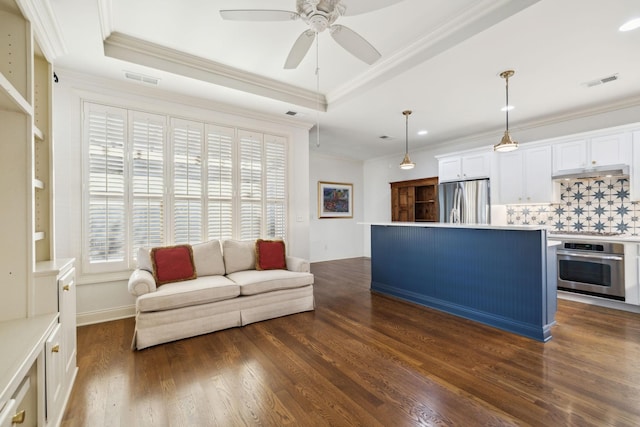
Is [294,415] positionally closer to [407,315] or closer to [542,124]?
[407,315]

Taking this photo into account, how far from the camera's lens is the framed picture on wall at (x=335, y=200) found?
24.0 ft

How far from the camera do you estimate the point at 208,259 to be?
3.64 metres

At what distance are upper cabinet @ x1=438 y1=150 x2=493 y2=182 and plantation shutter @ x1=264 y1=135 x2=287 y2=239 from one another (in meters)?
3.16

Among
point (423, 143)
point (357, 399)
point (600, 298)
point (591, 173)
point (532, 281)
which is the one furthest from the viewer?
point (423, 143)

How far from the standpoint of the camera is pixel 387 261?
4.42 m

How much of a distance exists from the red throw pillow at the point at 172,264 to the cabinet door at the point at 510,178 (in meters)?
4.85

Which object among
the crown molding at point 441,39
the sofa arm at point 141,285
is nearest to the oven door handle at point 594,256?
the crown molding at point 441,39

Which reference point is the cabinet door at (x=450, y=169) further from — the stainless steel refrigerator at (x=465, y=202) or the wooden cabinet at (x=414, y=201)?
the wooden cabinet at (x=414, y=201)

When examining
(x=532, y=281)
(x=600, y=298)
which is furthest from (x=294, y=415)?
(x=600, y=298)

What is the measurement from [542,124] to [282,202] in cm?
447

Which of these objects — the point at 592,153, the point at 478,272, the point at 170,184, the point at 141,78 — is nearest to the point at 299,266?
the point at 170,184

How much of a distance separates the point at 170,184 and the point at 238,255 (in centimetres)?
125

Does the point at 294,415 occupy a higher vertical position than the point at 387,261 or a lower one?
lower

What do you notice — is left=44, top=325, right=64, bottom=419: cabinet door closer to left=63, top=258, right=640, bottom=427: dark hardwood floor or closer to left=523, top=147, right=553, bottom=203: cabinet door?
left=63, top=258, right=640, bottom=427: dark hardwood floor
